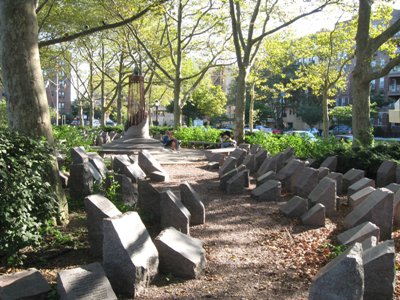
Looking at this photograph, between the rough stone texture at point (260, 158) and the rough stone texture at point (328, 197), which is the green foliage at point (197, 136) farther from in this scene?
the rough stone texture at point (328, 197)

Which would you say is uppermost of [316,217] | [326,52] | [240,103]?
[326,52]

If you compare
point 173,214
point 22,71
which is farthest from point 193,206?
point 22,71

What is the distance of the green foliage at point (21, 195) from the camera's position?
4.56 metres

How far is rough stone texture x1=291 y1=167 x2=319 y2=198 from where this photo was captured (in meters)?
8.55

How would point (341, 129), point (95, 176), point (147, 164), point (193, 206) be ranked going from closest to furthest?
point (193, 206) < point (95, 176) < point (147, 164) < point (341, 129)

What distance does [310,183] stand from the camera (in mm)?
8562

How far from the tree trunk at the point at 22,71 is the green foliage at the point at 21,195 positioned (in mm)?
833

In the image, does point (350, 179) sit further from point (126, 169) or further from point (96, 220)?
point (96, 220)

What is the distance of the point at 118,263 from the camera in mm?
4105

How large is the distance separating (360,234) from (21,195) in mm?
3971

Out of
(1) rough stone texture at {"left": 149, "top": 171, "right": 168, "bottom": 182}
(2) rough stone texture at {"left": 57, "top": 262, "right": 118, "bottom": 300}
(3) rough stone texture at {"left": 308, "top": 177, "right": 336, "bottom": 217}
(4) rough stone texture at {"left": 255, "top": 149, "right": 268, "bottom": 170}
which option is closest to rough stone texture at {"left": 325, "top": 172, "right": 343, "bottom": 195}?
(3) rough stone texture at {"left": 308, "top": 177, "right": 336, "bottom": 217}

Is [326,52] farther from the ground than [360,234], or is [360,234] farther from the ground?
[326,52]

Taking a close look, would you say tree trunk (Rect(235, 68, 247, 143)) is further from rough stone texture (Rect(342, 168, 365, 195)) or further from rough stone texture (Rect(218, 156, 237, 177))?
rough stone texture (Rect(342, 168, 365, 195))

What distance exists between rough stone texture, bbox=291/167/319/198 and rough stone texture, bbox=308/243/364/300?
17.5 ft
